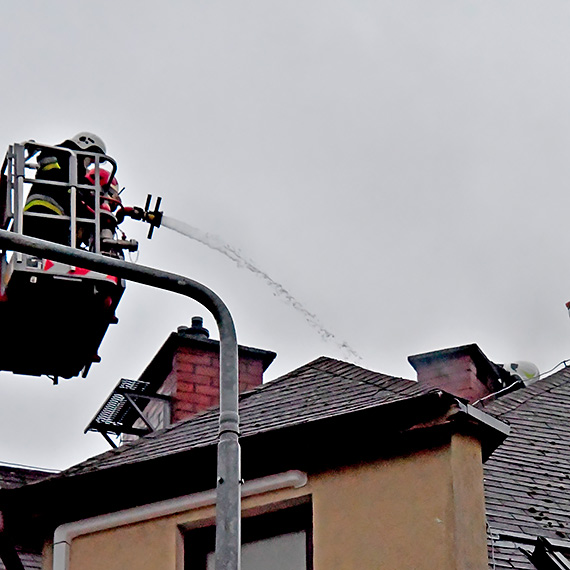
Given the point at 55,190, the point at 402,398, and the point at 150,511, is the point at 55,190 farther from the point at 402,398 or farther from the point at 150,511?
the point at 402,398

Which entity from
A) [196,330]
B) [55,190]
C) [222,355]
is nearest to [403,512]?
[222,355]

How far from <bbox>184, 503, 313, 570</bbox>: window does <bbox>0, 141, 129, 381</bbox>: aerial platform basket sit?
2.22 meters

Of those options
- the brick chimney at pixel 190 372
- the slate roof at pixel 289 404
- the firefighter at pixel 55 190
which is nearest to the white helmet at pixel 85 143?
the firefighter at pixel 55 190

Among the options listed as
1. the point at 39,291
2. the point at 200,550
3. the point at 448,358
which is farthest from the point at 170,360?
the point at 200,550

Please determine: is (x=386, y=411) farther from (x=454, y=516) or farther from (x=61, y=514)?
(x=61, y=514)

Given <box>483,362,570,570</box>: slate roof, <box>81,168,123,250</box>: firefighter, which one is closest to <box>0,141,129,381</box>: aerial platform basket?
<box>81,168,123,250</box>: firefighter

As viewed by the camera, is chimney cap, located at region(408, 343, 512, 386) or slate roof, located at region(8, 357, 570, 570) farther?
chimney cap, located at region(408, 343, 512, 386)

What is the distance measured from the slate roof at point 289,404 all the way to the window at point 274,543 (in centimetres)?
63

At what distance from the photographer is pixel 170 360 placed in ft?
51.8

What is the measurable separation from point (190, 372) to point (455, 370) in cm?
317

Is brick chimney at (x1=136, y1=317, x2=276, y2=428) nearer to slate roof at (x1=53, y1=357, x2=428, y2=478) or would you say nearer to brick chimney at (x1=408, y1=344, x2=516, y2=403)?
brick chimney at (x1=408, y1=344, x2=516, y2=403)

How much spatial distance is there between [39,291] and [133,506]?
76.9 inches

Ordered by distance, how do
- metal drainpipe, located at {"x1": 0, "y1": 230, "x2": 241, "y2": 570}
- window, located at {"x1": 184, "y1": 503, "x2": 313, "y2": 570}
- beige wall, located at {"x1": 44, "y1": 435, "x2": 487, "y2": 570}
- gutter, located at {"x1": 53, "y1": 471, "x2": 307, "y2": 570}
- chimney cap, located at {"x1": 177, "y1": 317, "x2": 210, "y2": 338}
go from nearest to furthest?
metal drainpipe, located at {"x1": 0, "y1": 230, "x2": 241, "y2": 570}
beige wall, located at {"x1": 44, "y1": 435, "x2": 487, "y2": 570}
window, located at {"x1": 184, "y1": 503, "x2": 313, "y2": 570}
gutter, located at {"x1": 53, "y1": 471, "x2": 307, "y2": 570}
chimney cap, located at {"x1": 177, "y1": 317, "x2": 210, "y2": 338}

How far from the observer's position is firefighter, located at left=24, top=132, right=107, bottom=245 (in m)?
11.4
